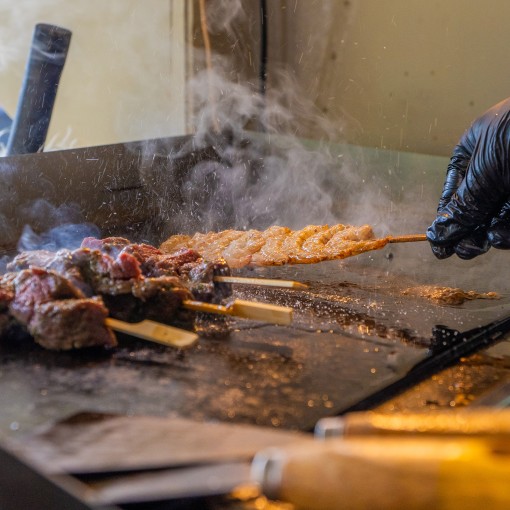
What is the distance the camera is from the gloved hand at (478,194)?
327cm

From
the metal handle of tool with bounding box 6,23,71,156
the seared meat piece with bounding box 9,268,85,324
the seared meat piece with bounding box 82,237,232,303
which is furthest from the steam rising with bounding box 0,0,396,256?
the seared meat piece with bounding box 9,268,85,324

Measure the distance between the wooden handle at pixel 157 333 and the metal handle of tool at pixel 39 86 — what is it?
9.56ft

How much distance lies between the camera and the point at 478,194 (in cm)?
336

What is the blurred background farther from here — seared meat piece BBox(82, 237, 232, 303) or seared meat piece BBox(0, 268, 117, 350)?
seared meat piece BBox(0, 268, 117, 350)

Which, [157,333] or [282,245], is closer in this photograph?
[157,333]

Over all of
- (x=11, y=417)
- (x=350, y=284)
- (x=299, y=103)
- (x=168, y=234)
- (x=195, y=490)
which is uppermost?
(x=299, y=103)

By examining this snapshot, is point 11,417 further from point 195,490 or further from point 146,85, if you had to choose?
point 146,85

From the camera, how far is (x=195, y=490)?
1529mm

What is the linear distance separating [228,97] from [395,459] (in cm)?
605

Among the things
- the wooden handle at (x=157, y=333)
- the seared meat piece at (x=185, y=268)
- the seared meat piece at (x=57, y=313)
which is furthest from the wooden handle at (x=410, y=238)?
the seared meat piece at (x=57, y=313)

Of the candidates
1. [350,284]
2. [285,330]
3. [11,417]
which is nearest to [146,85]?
[350,284]

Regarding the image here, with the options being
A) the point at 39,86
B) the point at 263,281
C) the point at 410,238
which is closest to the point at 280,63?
the point at 39,86

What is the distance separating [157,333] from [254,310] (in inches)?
15.9

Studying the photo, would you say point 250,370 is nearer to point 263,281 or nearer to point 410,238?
point 263,281
